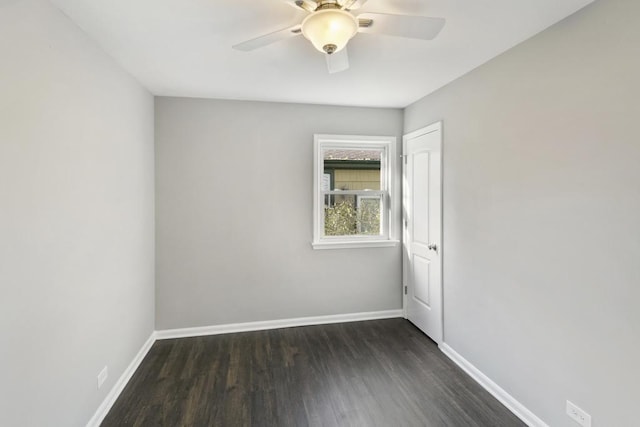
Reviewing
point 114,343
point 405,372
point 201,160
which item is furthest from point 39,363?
point 405,372

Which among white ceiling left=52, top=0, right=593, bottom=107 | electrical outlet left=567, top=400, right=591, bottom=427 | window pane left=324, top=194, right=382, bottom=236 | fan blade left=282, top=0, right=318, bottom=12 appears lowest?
electrical outlet left=567, top=400, right=591, bottom=427

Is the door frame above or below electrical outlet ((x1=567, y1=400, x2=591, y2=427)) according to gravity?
above

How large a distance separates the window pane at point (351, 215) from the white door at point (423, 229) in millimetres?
351

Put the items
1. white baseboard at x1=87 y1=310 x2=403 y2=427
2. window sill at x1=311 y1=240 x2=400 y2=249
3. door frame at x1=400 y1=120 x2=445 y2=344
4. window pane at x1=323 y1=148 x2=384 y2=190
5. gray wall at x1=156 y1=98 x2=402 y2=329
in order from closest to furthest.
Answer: white baseboard at x1=87 y1=310 x2=403 y2=427 → door frame at x1=400 y1=120 x2=445 y2=344 → gray wall at x1=156 y1=98 x2=402 y2=329 → window sill at x1=311 y1=240 x2=400 y2=249 → window pane at x1=323 y1=148 x2=384 y2=190

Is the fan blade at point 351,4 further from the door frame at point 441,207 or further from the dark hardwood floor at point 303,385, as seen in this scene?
the dark hardwood floor at point 303,385

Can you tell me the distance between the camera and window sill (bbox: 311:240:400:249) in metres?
3.57

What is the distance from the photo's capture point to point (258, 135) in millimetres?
→ 3424

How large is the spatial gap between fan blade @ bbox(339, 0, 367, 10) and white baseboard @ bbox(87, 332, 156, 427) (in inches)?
109

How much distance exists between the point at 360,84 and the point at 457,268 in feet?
6.09

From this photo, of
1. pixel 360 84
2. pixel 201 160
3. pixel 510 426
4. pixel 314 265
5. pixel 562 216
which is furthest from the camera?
pixel 314 265

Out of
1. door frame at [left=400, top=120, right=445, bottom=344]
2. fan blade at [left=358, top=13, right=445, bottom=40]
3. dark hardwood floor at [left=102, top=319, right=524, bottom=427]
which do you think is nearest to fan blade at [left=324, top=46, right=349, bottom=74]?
fan blade at [left=358, top=13, right=445, bottom=40]

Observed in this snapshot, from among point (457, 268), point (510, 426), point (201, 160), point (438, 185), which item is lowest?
point (510, 426)

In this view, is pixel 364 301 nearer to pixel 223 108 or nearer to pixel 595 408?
pixel 595 408

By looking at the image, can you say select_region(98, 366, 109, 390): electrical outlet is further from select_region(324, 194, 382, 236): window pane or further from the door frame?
the door frame
